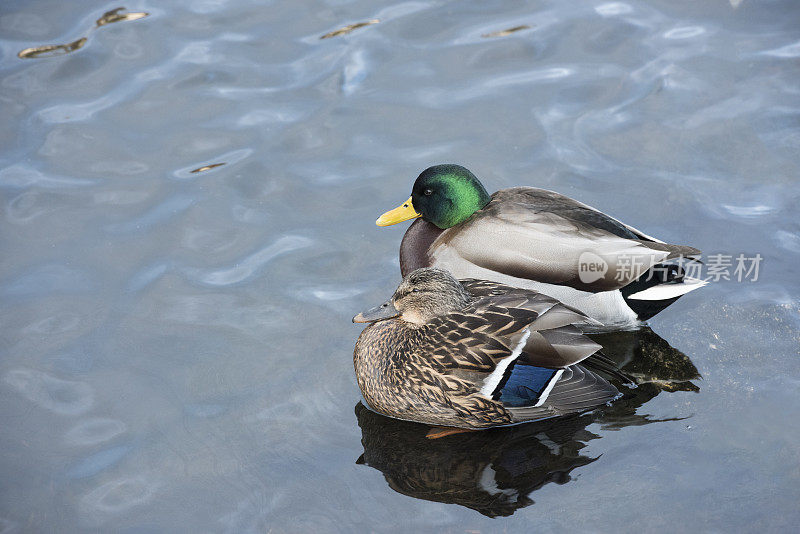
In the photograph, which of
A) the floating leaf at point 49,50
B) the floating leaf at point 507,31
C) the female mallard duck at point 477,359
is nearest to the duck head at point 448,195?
the female mallard duck at point 477,359

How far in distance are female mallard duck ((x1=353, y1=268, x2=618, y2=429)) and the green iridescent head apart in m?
0.77

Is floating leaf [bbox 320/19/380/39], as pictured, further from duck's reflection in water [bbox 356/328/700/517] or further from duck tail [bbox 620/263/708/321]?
duck's reflection in water [bbox 356/328/700/517]

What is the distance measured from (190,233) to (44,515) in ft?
6.96

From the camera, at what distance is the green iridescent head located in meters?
4.71

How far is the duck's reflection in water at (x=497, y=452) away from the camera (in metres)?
3.67

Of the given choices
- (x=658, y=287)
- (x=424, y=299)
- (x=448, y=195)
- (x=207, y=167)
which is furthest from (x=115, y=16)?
(x=658, y=287)

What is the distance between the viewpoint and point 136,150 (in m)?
6.02

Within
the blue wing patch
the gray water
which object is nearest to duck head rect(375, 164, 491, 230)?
the gray water

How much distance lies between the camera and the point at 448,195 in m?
4.72

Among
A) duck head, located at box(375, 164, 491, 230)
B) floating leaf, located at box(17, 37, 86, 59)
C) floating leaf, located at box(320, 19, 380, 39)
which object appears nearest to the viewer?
duck head, located at box(375, 164, 491, 230)

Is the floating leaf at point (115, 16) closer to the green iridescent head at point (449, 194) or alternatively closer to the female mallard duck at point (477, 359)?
the green iridescent head at point (449, 194)

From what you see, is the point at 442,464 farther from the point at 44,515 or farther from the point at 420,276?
the point at 44,515

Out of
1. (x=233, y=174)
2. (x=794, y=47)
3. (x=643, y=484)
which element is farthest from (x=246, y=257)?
(x=794, y=47)

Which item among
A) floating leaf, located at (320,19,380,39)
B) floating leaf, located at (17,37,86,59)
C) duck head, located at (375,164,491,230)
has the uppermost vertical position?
floating leaf, located at (17,37,86,59)
